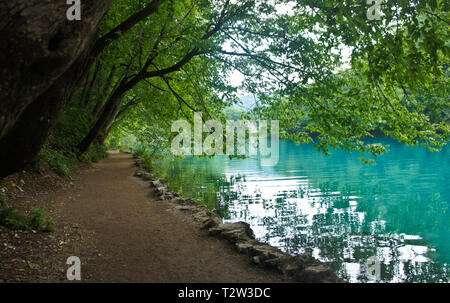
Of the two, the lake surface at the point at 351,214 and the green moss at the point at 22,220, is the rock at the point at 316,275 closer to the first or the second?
the lake surface at the point at 351,214

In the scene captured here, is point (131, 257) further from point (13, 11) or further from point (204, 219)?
point (13, 11)

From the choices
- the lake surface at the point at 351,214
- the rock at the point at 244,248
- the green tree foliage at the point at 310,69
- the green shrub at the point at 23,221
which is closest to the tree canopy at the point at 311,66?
the green tree foliage at the point at 310,69

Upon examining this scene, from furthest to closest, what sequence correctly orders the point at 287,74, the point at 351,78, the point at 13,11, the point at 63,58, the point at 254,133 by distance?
the point at 254,133, the point at 287,74, the point at 351,78, the point at 63,58, the point at 13,11

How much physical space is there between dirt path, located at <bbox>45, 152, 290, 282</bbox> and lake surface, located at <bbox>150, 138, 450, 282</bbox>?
218cm

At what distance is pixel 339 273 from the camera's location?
18.5 feet

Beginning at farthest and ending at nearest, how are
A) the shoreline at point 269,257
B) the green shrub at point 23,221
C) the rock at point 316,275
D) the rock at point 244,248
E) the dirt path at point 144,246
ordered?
the rock at point 244,248 < the green shrub at point 23,221 < the dirt path at point 144,246 < the shoreline at point 269,257 < the rock at point 316,275

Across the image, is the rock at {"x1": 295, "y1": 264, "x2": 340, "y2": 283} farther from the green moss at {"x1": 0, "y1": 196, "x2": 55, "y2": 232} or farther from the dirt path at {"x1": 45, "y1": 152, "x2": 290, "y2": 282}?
the green moss at {"x1": 0, "y1": 196, "x2": 55, "y2": 232}

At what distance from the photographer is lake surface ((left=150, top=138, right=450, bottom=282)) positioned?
6383mm

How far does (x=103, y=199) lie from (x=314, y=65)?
7062 mm

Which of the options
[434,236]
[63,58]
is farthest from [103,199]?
[434,236]

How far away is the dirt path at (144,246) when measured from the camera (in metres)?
4.30

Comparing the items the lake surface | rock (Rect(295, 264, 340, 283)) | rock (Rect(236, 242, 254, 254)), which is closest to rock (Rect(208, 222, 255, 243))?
rock (Rect(236, 242, 254, 254))

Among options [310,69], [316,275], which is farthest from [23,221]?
[310,69]
